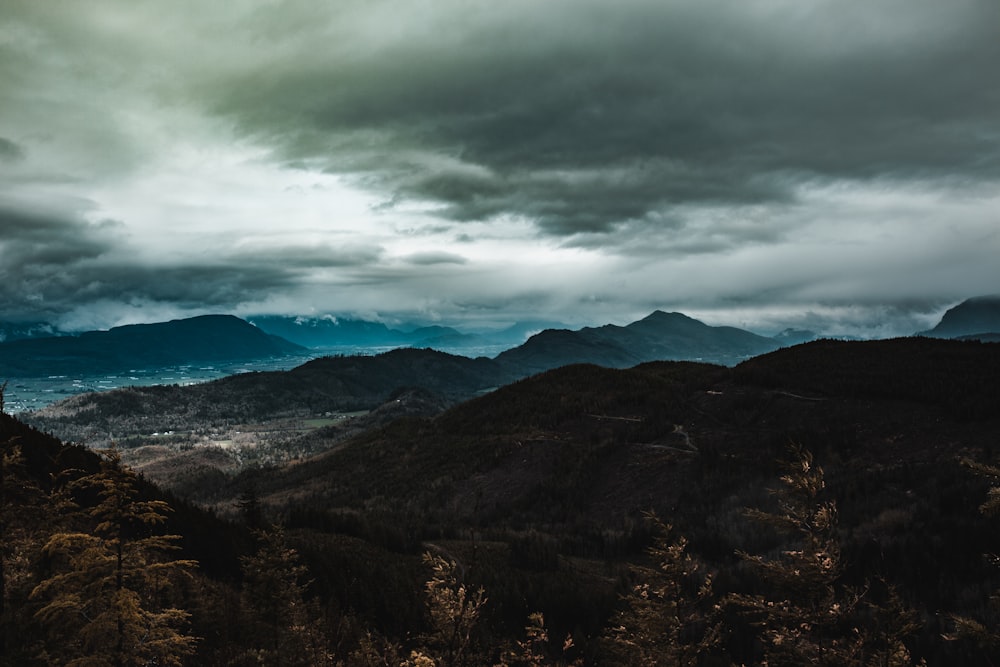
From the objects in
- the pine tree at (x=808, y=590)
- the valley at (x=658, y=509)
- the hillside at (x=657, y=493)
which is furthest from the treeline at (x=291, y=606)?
the hillside at (x=657, y=493)

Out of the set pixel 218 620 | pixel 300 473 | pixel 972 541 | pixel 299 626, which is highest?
pixel 299 626

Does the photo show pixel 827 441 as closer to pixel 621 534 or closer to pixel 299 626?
pixel 621 534

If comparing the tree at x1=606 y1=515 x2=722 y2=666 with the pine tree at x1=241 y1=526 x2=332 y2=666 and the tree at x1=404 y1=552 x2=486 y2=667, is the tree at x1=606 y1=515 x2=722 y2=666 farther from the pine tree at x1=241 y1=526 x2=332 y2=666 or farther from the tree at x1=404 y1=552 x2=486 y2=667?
the pine tree at x1=241 y1=526 x2=332 y2=666

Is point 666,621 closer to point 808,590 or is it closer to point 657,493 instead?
point 808,590

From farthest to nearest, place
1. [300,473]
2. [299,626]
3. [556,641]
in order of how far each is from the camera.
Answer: [300,473] → [556,641] → [299,626]

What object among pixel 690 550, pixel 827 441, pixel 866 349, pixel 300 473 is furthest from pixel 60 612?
pixel 300 473

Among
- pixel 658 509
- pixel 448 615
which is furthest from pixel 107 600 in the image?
pixel 658 509

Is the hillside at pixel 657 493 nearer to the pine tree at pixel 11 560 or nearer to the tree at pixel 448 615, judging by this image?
the tree at pixel 448 615

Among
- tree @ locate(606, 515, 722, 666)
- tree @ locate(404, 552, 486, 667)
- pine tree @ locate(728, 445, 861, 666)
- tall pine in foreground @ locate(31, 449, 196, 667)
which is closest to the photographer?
tall pine in foreground @ locate(31, 449, 196, 667)

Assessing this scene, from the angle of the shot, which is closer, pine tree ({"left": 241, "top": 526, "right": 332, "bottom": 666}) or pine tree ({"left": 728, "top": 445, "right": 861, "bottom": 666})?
pine tree ({"left": 728, "top": 445, "right": 861, "bottom": 666})

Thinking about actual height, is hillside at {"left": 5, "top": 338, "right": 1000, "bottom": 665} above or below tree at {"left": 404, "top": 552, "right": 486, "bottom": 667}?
below

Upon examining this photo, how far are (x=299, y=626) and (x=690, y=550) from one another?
2620 inches

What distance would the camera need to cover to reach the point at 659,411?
13600 cm

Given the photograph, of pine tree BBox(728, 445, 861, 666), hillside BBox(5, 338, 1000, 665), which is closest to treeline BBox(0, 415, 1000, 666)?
pine tree BBox(728, 445, 861, 666)
